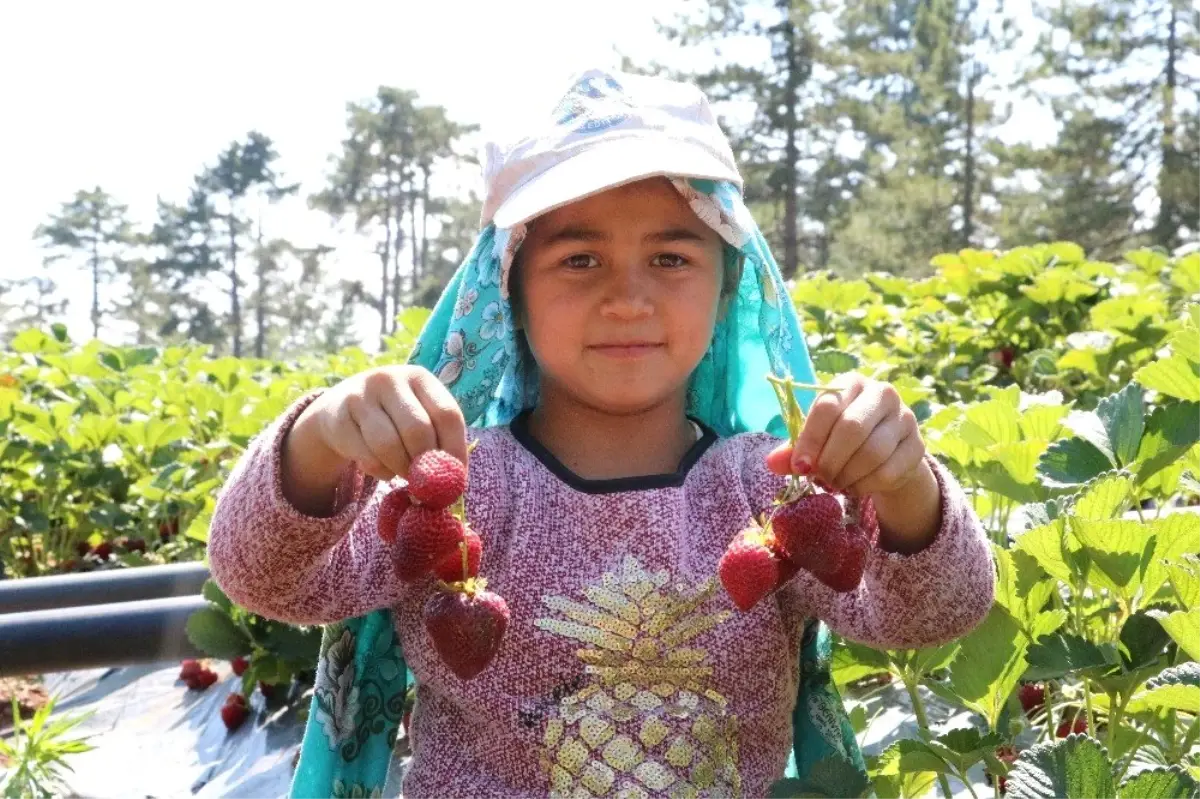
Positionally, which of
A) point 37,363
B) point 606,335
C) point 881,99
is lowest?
point 37,363

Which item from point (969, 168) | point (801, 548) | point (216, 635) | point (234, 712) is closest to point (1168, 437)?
point (801, 548)

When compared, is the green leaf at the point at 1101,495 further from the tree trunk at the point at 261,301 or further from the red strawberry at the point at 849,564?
the tree trunk at the point at 261,301

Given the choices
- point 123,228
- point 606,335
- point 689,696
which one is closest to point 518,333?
point 606,335

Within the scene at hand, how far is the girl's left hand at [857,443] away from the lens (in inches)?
37.5

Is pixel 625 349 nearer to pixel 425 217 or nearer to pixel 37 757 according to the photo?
pixel 37 757

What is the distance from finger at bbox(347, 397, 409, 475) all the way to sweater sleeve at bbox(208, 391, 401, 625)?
0.15 m

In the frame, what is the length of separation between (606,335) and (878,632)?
0.42 metres

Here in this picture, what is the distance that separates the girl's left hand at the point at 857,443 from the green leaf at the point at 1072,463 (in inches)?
8.3

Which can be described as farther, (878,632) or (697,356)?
(697,356)

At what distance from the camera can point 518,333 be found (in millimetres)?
1505

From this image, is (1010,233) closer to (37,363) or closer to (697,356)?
(37,363)

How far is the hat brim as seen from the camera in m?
1.26

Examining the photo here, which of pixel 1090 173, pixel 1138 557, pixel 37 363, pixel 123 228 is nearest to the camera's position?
pixel 1138 557

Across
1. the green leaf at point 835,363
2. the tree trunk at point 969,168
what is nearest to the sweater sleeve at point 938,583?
the green leaf at point 835,363
